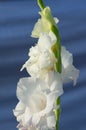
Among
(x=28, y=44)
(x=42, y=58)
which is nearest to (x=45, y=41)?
(x=42, y=58)

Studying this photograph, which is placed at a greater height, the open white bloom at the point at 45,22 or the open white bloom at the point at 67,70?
the open white bloom at the point at 45,22

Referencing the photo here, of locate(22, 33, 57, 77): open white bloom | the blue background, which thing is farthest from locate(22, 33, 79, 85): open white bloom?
the blue background

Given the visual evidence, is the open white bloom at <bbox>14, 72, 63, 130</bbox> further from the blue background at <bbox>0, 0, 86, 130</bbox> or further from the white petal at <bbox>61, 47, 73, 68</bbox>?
the blue background at <bbox>0, 0, 86, 130</bbox>

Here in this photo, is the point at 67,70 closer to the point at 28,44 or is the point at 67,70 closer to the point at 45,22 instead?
the point at 45,22

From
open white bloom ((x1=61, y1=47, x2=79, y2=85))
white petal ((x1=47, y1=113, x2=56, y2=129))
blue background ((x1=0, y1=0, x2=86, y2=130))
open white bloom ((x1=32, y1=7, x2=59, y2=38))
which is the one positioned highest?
open white bloom ((x1=32, y1=7, x2=59, y2=38))

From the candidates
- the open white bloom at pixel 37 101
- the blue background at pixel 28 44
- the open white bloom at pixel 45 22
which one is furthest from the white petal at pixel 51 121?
the blue background at pixel 28 44

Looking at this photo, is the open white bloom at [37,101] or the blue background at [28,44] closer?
the open white bloom at [37,101]

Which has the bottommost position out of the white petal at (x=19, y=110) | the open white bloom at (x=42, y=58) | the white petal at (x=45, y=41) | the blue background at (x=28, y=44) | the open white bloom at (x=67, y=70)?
the blue background at (x=28, y=44)

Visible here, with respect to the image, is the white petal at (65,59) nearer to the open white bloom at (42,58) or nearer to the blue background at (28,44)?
the open white bloom at (42,58)
